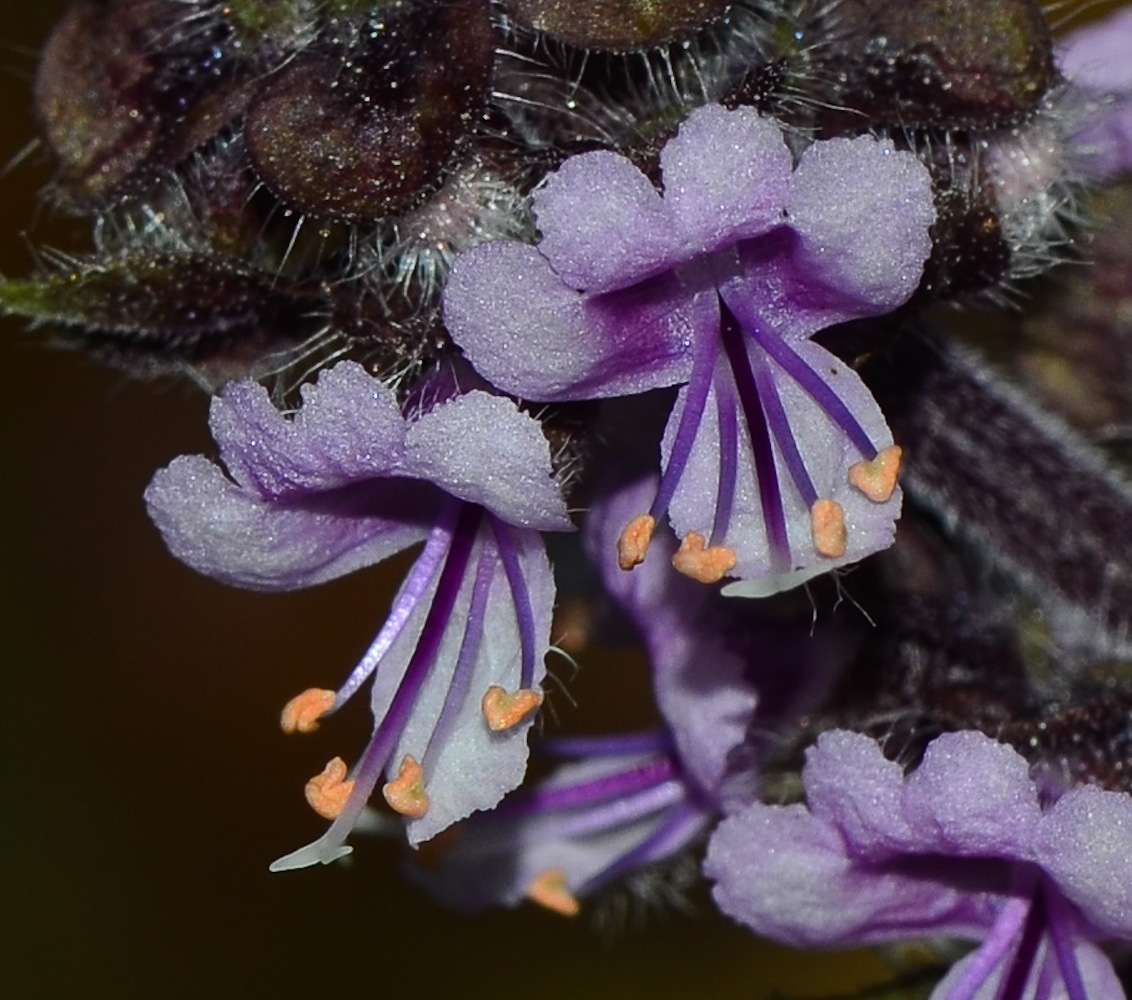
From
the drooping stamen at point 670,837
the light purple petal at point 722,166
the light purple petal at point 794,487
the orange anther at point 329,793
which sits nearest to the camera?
the light purple petal at point 722,166

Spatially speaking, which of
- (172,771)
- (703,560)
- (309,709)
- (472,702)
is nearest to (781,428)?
(703,560)

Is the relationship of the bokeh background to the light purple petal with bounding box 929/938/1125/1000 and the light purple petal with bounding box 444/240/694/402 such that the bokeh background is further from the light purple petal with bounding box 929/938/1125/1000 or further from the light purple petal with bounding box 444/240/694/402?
the light purple petal with bounding box 444/240/694/402

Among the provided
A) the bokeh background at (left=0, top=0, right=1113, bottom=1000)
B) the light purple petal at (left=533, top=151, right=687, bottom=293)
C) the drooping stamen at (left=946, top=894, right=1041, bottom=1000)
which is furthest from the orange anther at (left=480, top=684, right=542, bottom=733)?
the bokeh background at (left=0, top=0, right=1113, bottom=1000)

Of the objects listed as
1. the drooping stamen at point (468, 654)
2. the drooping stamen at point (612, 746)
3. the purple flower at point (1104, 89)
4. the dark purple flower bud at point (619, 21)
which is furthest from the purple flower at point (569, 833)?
the dark purple flower bud at point (619, 21)

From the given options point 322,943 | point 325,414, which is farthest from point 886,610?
point 322,943

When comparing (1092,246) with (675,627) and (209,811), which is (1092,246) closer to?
(675,627)

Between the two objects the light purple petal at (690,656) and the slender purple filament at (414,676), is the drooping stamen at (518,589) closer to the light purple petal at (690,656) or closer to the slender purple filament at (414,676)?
the slender purple filament at (414,676)

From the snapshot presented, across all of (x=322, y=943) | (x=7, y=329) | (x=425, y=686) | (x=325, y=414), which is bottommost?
(x=322, y=943)
